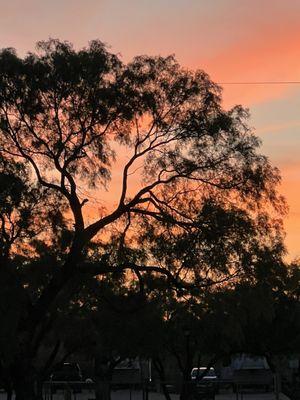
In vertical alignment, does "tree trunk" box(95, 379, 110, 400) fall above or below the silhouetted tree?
below

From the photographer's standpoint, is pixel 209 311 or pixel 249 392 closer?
pixel 209 311

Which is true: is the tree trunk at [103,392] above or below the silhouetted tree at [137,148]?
below

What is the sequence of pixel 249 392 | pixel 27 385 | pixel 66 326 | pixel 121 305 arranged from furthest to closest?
pixel 249 392, pixel 66 326, pixel 121 305, pixel 27 385

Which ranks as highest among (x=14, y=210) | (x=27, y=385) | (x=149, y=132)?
(x=149, y=132)

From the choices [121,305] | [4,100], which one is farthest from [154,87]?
[121,305]

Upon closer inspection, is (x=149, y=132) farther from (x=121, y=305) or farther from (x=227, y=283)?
(x=121, y=305)

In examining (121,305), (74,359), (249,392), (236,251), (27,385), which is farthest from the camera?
(74,359)

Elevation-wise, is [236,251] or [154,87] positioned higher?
[154,87]

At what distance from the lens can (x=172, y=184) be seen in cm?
2252

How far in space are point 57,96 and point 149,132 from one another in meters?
3.04

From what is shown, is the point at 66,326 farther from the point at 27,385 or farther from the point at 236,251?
the point at 236,251

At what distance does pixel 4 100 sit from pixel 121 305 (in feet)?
30.3

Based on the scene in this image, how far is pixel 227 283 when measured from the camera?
74.2 feet

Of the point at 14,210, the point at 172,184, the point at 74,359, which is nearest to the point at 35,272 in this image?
the point at 14,210
